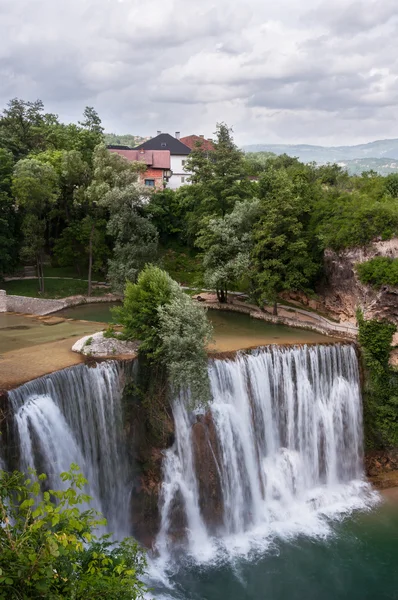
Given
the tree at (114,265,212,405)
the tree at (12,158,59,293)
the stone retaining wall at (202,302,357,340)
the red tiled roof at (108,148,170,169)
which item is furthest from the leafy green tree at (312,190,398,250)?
the red tiled roof at (108,148,170,169)

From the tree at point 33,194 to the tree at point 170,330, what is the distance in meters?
16.3

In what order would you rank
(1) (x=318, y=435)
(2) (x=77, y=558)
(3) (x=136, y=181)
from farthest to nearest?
(3) (x=136, y=181) → (1) (x=318, y=435) → (2) (x=77, y=558)

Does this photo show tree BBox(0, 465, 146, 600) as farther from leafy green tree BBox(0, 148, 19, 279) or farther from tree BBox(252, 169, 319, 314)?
leafy green tree BBox(0, 148, 19, 279)

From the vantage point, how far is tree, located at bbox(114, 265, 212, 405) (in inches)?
789

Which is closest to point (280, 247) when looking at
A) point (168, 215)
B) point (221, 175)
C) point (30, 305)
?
point (221, 175)

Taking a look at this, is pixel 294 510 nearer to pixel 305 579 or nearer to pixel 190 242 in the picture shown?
pixel 305 579

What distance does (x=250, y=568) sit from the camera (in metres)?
18.7

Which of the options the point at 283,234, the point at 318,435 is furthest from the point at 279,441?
the point at 283,234

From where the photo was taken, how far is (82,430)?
18.9 m

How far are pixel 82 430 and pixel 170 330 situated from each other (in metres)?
5.03

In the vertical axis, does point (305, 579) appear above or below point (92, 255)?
below

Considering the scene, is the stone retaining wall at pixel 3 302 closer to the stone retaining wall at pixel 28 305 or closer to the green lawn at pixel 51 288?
the stone retaining wall at pixel 28 305

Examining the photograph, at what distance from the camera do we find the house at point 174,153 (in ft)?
207

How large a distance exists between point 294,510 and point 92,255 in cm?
2551
